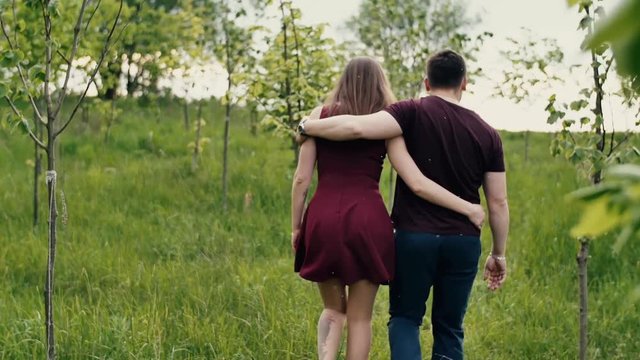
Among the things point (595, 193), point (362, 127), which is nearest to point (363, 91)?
point (362, 127)

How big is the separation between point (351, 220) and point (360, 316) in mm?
499

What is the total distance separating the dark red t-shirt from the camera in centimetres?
363

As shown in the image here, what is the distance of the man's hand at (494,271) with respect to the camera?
4.05m

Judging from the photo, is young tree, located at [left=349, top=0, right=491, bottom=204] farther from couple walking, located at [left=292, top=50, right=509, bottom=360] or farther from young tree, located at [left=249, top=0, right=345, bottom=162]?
couple walking, located at [left=292, top=50, right=509, bottom=360]

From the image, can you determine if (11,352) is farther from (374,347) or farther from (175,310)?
(374,347)

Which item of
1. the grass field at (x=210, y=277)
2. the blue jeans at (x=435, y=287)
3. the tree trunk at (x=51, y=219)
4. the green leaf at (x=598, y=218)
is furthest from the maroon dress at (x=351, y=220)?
the green leaf at (x=598, y=218)

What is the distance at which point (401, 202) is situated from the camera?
3.79 metres

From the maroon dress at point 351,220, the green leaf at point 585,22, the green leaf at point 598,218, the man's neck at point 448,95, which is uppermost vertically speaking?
the green leaf at point 585,22

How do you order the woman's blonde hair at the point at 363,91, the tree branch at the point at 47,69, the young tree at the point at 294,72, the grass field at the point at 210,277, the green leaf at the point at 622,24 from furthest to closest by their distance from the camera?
1. the young tree at the point at 294,72
2. the grass field at the point at 210,277
3. the woman's blonde hair at the point at 363,91
4. the tree branch at the point at 47,69
5. the green leaf at the point at 622,24

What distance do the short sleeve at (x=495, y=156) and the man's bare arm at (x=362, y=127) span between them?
44 centimetres

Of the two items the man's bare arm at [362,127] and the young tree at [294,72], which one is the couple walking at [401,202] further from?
the young tree at [294,72]

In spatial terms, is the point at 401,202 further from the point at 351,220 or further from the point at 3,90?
the point at 3,90

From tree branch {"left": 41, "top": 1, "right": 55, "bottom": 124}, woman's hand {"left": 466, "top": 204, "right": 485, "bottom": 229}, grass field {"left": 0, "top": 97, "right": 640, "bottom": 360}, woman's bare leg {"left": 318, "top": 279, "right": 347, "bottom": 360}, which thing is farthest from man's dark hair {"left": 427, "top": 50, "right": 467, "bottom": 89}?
tree branch {"left": 41, "top": 1, "right": 55, "bottom": 124}

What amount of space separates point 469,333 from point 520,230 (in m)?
3.63
